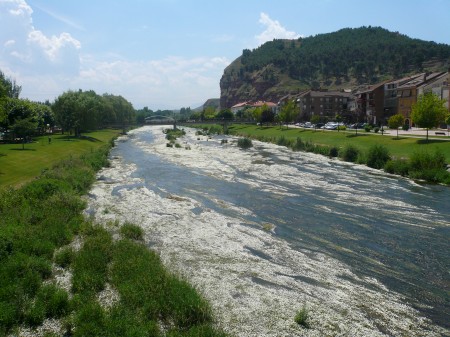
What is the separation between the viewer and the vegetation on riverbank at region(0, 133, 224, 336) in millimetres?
12414

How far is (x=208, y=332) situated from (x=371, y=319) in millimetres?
5824

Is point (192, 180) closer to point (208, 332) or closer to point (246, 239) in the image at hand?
point (246, 239)

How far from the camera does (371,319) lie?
534 inches

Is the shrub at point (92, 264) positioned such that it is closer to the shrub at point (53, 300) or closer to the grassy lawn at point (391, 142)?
the shrub at point (53, 300)

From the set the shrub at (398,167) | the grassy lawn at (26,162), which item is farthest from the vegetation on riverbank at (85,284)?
the shrub at (398,167)

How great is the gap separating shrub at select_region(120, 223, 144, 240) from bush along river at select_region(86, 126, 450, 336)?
30.2 inches

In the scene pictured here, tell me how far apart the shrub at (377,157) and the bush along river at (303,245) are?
4.87 meters

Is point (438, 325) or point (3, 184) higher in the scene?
point (3, 184)

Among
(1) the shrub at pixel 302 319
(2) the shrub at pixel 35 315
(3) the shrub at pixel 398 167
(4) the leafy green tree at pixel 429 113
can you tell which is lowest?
(1) the shrub at pixel 302 319

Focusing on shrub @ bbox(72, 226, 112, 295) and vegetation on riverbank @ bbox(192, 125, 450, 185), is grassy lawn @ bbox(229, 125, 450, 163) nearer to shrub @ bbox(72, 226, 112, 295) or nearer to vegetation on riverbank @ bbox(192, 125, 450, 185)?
vegetation on riverbank @ bbox(192, 125, 450, 185)

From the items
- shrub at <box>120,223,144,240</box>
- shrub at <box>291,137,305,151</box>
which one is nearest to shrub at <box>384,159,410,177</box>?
shrub at <box>291,137,305,151</box>

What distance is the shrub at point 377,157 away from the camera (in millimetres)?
46562

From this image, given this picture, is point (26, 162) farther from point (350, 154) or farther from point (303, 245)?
point (350, 154)

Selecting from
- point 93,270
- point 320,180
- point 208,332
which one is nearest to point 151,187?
point 320,180
